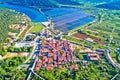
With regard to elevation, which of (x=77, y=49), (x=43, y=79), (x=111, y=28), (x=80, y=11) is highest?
(x=80, y=11)

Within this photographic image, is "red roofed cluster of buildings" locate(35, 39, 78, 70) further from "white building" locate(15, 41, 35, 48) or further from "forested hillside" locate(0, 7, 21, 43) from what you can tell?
"forested hillside" locate(0, 7, 21, 43)

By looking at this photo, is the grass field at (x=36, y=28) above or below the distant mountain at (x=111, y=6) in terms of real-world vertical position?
below

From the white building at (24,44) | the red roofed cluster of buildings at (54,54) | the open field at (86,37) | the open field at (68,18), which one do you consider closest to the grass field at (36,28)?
the open field at (68,18)

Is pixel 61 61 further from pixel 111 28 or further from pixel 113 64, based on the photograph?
pixel 111 28

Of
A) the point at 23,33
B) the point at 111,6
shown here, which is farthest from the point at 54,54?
the point at 111,6

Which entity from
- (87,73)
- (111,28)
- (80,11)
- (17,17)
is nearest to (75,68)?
(87,73)

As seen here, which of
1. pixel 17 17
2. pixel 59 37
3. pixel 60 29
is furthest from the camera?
pixel 17 17

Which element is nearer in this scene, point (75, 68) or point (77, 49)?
point (75, 68)

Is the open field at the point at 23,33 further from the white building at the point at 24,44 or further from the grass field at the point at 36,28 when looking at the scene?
the white building at the point at 24,44

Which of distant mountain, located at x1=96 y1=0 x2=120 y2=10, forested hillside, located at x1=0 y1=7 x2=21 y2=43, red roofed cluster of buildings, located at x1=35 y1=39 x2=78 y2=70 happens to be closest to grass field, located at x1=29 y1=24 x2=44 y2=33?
forested hillside, located at x1=0 y1=7 x2=21 y2=43
